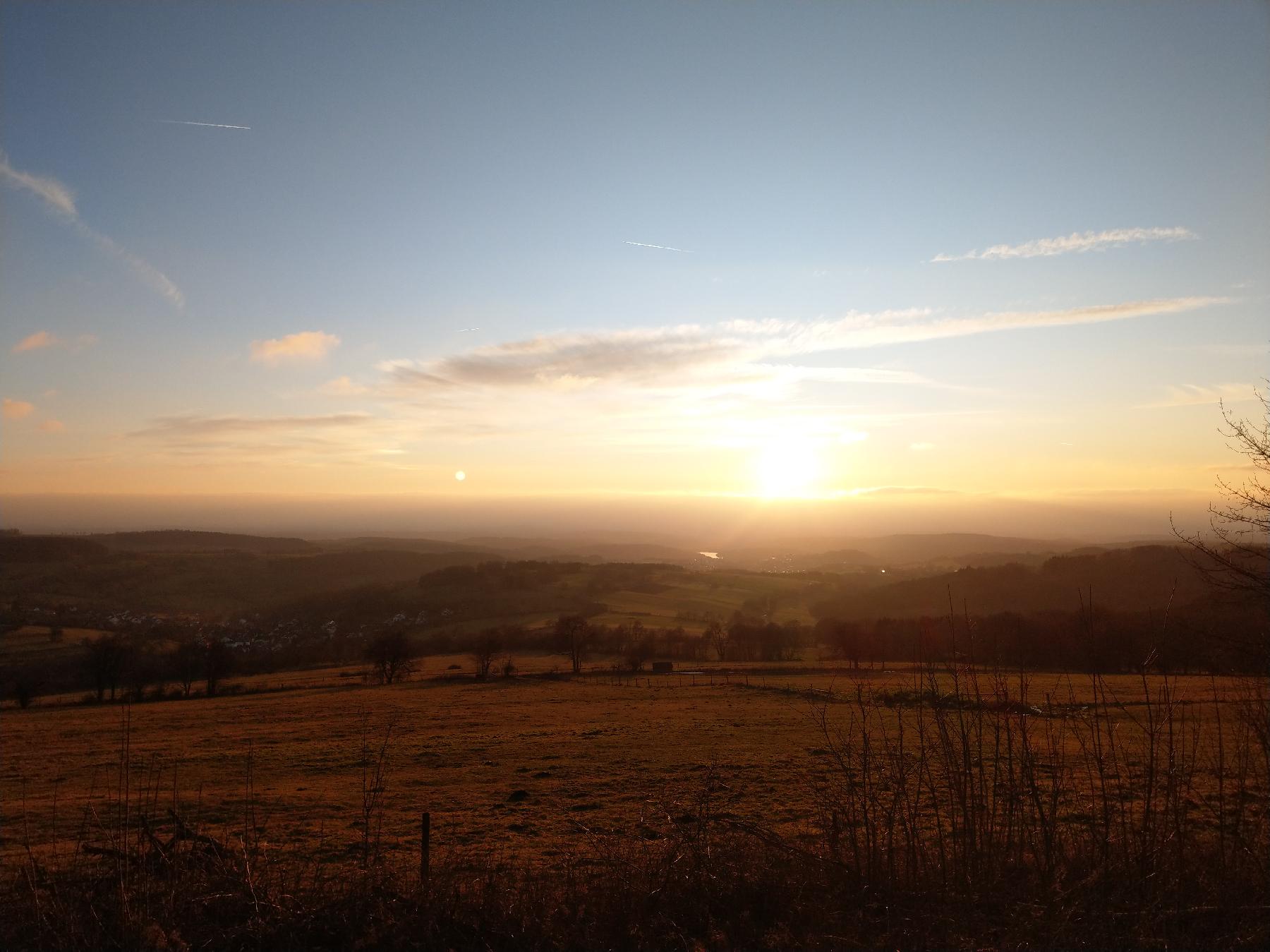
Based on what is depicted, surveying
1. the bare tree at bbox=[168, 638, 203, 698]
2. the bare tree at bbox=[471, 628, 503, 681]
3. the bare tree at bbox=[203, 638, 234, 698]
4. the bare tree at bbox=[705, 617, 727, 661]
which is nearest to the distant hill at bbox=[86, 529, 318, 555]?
the bare tree at bbox=[168, 638, 203, 698]

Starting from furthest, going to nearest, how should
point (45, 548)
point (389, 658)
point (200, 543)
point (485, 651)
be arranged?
point (200, 543) < point (45, 548) < point (485, 651) < point (389, 658)

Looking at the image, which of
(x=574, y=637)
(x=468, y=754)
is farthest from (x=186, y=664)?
(x=468, y=754)

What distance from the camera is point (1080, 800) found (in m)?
6.55

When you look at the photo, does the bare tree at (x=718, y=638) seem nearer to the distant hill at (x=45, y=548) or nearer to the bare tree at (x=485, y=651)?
the bare tree at (x=485, y=651)

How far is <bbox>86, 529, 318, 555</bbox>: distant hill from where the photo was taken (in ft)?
530

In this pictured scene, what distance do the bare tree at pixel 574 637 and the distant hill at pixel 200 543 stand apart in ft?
385

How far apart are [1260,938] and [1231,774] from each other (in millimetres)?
1950

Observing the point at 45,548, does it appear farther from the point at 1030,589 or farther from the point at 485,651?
the point at 1030,589

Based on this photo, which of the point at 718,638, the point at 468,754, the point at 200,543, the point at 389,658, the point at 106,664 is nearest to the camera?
the point at 468,754

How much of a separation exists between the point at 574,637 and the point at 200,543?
14801cm

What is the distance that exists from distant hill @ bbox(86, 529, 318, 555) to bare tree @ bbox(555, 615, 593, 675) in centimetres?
11746

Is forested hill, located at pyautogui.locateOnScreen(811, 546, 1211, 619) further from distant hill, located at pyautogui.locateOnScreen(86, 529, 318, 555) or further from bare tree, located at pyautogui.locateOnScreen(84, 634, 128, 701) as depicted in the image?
distant hill, located at pyautogui.locateOnScreen(86, 529, 318, 555)

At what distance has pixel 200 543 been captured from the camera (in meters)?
175

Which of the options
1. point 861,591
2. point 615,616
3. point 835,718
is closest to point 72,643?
point 615,616
